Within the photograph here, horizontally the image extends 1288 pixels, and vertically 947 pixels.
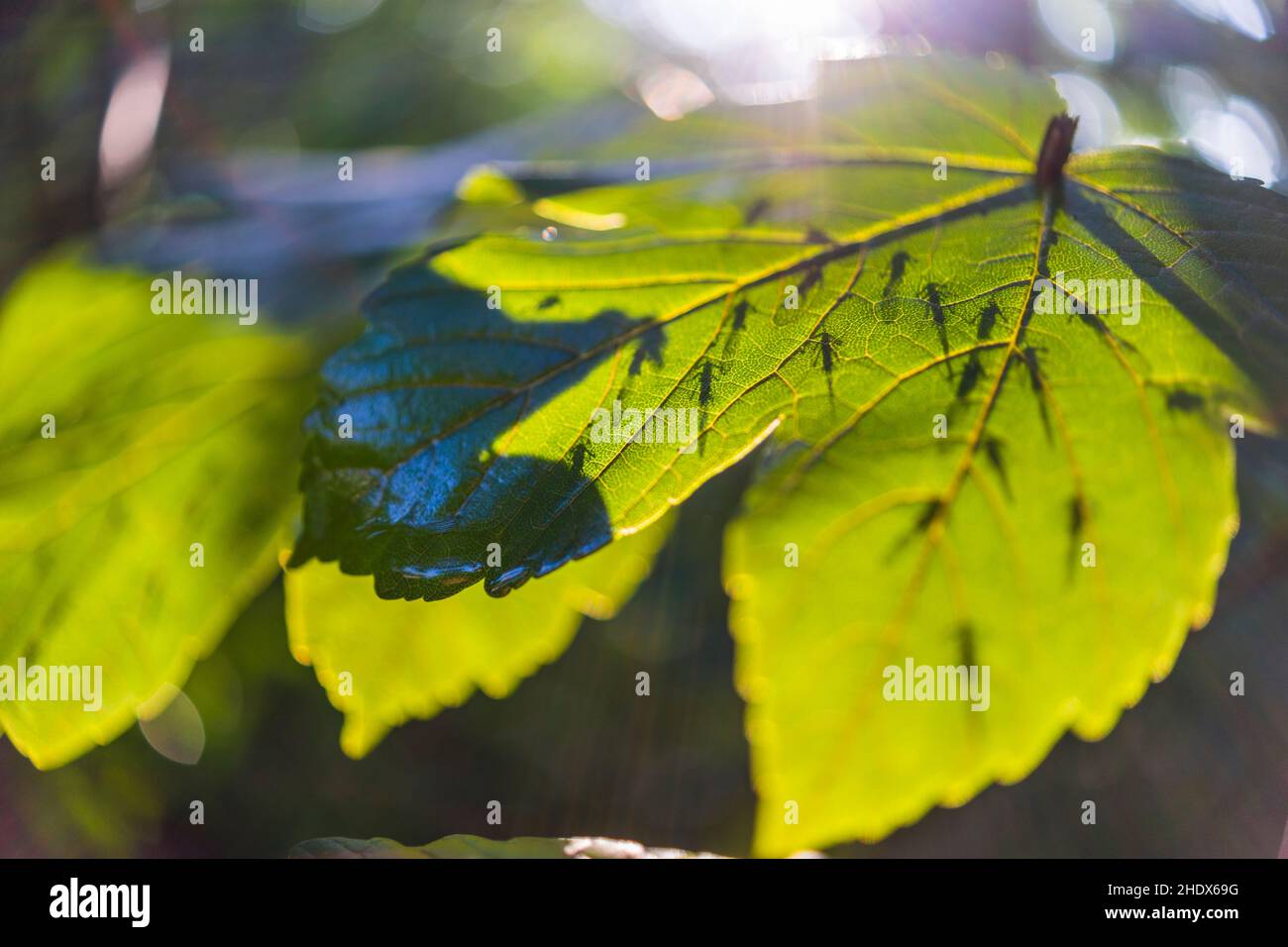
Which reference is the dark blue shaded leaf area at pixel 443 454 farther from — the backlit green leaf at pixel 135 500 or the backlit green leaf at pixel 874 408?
the backlit green leaf at pixel 135 500

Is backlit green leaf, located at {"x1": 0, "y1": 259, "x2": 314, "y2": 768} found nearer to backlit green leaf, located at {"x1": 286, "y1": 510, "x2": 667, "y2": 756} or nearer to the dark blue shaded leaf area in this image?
backlit green leaf, located at {"x1": 286, "y1": 510, "x2": 667, "y2": 756}

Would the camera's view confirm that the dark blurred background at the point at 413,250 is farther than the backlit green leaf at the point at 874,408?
Yes

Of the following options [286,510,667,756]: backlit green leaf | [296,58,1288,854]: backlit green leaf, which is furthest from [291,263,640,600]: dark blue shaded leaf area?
[286,510,667,756]: backlit green leaf

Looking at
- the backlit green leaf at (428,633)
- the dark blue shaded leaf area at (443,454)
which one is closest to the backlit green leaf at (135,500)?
the backlit green leaf at (428,633)

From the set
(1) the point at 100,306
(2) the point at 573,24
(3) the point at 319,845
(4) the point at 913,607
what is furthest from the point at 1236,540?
(2) the point at 573,24

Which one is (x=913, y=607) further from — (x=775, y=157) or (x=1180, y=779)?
(x=1180, y=779)

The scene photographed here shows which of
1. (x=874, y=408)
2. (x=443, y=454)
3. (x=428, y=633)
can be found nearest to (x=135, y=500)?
(x=428, y=633)

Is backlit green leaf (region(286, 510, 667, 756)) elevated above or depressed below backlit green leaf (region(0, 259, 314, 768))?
below

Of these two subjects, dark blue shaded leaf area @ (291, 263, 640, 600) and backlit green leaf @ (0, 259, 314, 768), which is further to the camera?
backlit green leaf @ (0, 259, 314, 768)

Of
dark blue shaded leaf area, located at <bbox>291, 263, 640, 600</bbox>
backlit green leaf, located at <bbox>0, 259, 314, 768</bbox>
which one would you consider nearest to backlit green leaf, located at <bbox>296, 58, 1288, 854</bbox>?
dark blue shaded leaf area, located at <bbox>291, 263, 640, 600</bbox>
